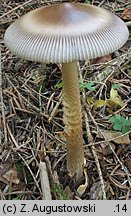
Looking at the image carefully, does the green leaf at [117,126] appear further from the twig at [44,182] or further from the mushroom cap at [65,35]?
the mushroom cap at [65,35]

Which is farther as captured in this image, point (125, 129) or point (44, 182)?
point (125, 129)

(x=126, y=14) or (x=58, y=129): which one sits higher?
(x=126, y=14)

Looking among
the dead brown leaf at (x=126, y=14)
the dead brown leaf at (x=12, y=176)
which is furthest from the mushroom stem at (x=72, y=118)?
the dead brown leaf at (x=126, y=14)

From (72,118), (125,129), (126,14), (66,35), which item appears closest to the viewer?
(66,35)

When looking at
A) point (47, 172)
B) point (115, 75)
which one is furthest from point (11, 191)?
point (115, 75)

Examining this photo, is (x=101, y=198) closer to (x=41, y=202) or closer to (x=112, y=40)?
(x=41, y=202)

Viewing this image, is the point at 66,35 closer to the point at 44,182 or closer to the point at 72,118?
the point at 72,118

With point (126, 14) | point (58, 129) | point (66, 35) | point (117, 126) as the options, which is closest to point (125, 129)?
point (117, 126)

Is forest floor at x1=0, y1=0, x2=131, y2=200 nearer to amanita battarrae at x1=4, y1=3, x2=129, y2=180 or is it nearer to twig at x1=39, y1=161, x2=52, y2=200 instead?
twig at x1=39, y1=161, x2=52, y2=200
